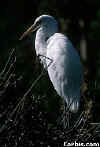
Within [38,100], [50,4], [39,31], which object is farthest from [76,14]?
[38,100]

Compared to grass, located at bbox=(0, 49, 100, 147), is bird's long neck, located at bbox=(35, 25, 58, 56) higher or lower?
higher

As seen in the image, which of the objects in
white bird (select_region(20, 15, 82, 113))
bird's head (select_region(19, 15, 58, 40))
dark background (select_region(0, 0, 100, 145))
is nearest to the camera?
white bird (select_region(20, 15, 82, 113))

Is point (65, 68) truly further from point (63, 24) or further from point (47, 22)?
point (63, 24)

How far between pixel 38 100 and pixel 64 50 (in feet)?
4.46

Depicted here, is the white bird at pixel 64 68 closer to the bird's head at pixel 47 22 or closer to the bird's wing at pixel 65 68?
the bird's wing at pixel 65 68

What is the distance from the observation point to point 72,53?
4.19 metres

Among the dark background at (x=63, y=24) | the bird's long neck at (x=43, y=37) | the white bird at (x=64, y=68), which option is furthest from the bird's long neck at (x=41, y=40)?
the dark background at (x=63, y=24)

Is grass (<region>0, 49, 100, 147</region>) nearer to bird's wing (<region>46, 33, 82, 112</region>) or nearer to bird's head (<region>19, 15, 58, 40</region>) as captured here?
bird's wing (<region>46, 33, 82, 112</region>)

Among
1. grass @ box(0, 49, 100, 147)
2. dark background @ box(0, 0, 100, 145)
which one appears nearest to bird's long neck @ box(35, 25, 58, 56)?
dark background @ box(0, 0, 100, 145)

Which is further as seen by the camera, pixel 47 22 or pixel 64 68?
pixel 47 22

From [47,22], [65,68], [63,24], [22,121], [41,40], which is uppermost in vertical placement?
[63,24]

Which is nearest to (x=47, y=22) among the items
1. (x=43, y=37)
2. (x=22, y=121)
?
(x=43, y=37)

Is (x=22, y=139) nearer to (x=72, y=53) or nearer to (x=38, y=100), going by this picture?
(x=38, y=100)

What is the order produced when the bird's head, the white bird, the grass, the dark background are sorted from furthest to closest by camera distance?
the dark background → the bird's head → the white bird → the grass
